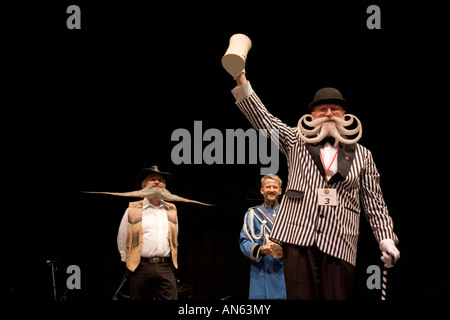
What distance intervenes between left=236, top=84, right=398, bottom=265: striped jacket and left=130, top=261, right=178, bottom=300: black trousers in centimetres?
262

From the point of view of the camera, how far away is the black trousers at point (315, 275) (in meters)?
2.03

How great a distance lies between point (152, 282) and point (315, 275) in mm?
2833

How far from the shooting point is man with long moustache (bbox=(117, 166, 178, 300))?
451 centimetres

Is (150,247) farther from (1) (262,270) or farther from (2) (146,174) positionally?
(1) (262,270)

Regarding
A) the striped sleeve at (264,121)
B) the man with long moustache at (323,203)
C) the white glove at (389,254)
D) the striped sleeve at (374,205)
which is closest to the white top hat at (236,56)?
the man with long moustache at (323,203)

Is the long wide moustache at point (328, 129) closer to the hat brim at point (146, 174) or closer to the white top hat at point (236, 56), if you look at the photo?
the white top hat at point (236, 56)

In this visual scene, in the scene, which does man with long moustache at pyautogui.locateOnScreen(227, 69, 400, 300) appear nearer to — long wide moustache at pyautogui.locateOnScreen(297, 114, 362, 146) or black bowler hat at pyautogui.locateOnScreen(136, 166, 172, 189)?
long wide moustache at pyautogui.locateOnScreen(297, 114, 362, 146)

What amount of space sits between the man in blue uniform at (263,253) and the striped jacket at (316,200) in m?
1.22

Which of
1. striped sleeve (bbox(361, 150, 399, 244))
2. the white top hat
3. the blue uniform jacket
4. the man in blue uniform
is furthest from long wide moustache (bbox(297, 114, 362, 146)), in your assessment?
the blue uniform jacket

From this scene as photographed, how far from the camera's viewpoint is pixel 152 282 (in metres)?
4.56

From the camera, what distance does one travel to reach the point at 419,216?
6.15 m

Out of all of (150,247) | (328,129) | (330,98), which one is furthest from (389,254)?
(150,247)
